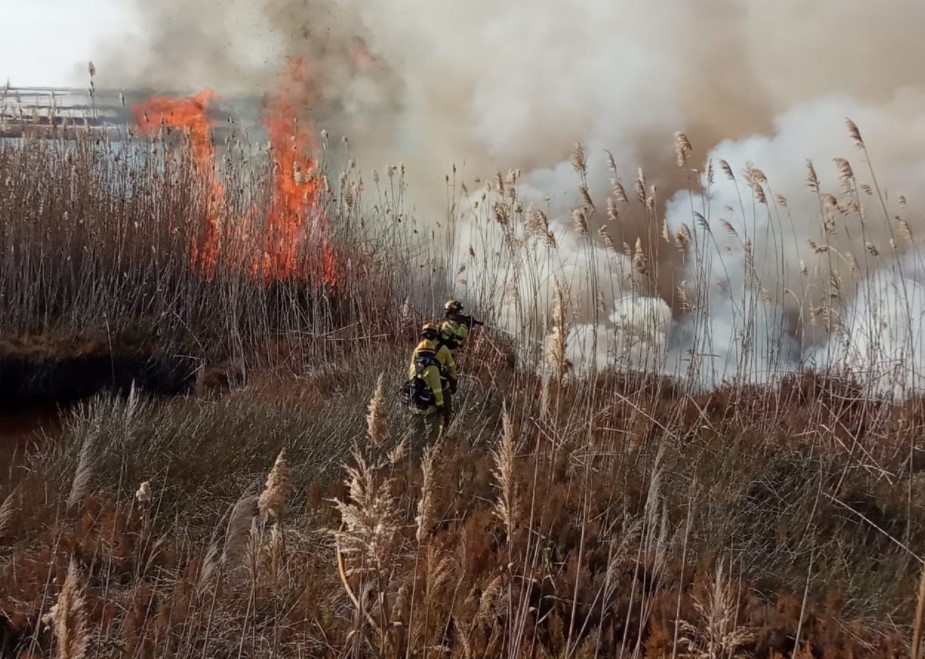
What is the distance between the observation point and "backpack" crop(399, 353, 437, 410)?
412cm

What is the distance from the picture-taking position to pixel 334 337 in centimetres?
618

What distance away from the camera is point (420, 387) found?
163 inches

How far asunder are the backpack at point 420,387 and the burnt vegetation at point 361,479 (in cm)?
40

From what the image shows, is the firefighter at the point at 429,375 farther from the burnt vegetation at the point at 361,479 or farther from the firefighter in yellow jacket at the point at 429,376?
the burnt vegetation at the point at 361,479

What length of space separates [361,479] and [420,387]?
9.72 feet

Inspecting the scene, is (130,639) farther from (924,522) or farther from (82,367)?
(82,367)

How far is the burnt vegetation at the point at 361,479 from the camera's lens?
188cm

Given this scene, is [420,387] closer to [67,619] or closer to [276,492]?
[276,492]

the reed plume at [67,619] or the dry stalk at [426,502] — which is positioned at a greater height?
the dry stalk at [426,502]

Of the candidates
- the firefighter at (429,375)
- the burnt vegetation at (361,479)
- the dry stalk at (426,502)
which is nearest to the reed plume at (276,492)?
the burnt vegetation at (361,479)

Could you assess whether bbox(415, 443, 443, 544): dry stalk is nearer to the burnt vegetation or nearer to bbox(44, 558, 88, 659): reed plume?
the burnt vegetation

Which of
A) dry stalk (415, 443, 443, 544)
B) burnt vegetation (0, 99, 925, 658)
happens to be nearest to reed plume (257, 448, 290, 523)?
burnt vegetation (0, 99, 925, 658)

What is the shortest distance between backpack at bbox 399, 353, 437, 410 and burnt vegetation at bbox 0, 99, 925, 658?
398mm

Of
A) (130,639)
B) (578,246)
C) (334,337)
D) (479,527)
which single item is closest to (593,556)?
(479,527)
